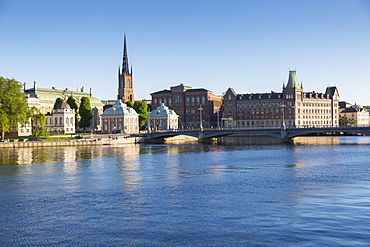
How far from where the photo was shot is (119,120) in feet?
470

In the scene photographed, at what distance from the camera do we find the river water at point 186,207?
960 inches

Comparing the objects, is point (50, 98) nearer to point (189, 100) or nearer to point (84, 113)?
point (84, 113)

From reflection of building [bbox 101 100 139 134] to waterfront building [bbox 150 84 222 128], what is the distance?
143ft

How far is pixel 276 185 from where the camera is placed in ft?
133

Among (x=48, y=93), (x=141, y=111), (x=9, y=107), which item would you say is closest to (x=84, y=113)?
(x=141, y=111)

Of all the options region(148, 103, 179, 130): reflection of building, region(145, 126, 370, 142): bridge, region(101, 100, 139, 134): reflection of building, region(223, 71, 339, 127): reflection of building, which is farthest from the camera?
region(223, 71, 339, 127): reflection of building

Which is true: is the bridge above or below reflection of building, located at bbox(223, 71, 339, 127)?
below

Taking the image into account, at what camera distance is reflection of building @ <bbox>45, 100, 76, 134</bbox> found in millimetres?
133875

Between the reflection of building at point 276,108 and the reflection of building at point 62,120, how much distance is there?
67.0 meters

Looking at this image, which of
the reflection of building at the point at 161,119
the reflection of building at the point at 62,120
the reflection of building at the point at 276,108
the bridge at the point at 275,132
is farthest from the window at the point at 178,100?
the bridge at the point at 275,132

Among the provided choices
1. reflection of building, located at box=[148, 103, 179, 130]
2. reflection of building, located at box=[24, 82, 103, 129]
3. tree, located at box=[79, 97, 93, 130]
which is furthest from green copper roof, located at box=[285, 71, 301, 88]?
tree, located at box=[79, 97, 93, 130]

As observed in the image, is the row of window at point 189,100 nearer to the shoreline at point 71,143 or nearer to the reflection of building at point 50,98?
the reflection of building at point 50,98

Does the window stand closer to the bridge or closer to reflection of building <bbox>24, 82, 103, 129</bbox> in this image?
reflection of building <bbox>24, 82, 103, 129</bbox>

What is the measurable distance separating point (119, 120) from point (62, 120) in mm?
18721
